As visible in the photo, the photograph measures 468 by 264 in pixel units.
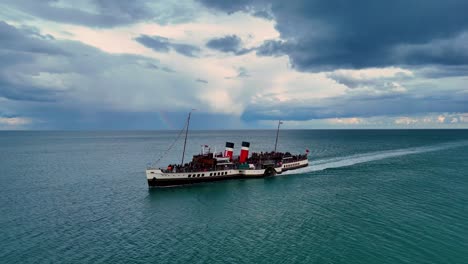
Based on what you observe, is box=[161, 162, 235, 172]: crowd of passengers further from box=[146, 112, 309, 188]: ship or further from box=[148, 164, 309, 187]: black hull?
box=[148, 164, 309, 187]: black hull

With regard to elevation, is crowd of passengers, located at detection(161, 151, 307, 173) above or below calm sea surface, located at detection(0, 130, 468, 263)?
above

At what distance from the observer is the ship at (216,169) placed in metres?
66.6

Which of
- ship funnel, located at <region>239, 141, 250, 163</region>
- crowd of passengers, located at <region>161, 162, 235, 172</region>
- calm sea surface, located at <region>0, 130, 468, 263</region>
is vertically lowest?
calm sea surface, located at <region>0, 130, 468, 263</region>

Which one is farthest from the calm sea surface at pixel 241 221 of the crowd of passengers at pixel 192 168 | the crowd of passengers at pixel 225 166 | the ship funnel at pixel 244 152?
the ship funnel at pixel 244 152

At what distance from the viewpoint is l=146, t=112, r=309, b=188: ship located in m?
66.6

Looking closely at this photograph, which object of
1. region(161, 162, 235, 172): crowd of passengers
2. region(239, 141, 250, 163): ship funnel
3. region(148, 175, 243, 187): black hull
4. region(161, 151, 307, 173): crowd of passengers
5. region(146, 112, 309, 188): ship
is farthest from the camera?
region(239, 141, 250, 163): ship funnel

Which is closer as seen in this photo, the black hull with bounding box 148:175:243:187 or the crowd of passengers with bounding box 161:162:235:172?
the black hull with bounding box 148:175:243:187

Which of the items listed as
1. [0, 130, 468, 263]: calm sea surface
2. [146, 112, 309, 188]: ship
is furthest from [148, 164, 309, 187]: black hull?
[0, 130, 468, 263]: calm sea surface

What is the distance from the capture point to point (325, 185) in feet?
224

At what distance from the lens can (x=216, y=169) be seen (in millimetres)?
73688

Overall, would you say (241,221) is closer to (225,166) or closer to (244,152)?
(225,166)

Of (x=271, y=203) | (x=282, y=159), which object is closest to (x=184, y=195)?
(x=271, y=203)

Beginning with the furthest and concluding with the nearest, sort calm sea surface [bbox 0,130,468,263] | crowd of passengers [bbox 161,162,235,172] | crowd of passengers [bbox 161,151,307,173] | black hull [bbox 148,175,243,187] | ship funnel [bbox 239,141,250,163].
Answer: ship funnel [bbox 239,141,250,163] < crowd of passengers [bbox 161,151,307,173] < crowd of passengers [bbox 161,162,235,172] < black hull [bbox 148,175,243,187] < calm sea surface [bbox 0,130,468,263]

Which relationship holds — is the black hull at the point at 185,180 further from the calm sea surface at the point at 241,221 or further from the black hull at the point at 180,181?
the calm sea surface at the point at 241,221
